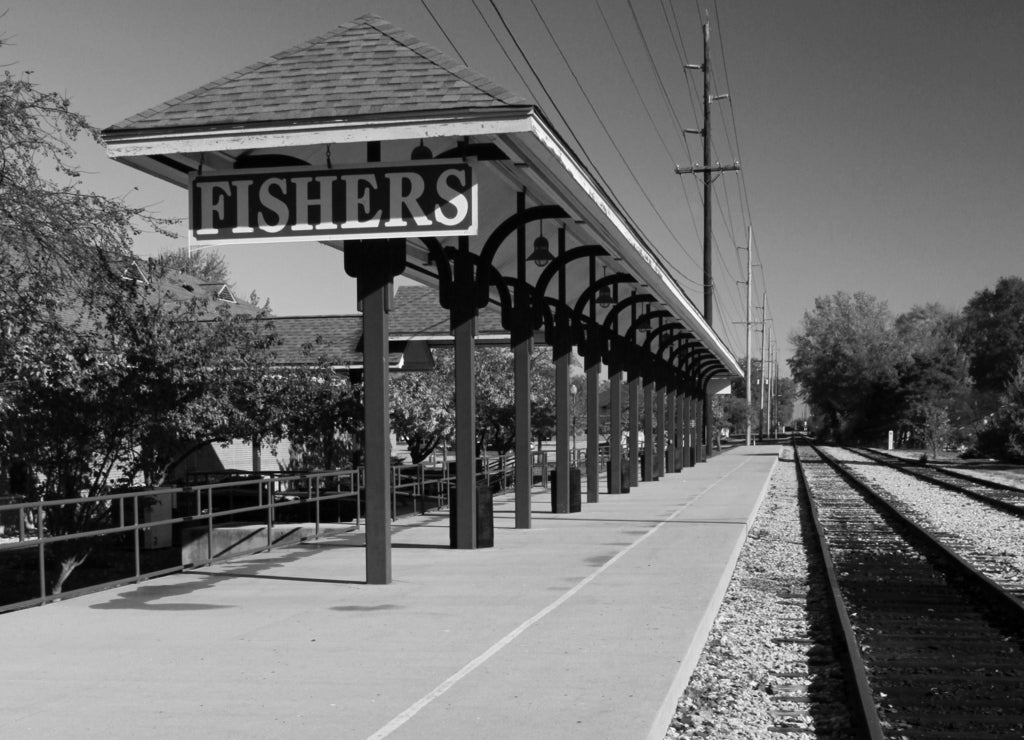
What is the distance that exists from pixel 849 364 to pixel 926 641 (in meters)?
108

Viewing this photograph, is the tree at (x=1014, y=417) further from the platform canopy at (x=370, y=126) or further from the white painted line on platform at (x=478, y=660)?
the white painted line on platform at (x=478, y=660)

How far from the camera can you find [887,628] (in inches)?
406

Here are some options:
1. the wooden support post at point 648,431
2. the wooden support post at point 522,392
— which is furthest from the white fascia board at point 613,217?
the wooden support post at point 648,431

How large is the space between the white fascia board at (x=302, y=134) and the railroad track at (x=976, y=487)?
50.3 feet

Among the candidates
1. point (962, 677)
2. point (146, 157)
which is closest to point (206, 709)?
point (962, 677)

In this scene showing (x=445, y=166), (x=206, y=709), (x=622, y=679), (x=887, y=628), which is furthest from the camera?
A: (x=445, y=166)

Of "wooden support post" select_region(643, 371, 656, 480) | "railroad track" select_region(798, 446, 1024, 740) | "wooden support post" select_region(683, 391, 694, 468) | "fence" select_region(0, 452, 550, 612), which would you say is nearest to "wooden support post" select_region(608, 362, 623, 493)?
"wooden support post" select_region(643, 371, 656, 480)

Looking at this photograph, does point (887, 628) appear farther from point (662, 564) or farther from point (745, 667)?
point (662, 564)

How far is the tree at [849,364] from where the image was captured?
3853 inches

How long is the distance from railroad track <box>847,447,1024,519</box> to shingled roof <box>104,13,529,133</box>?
1517 centimetres

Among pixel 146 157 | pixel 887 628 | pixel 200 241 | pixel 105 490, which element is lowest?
pixel 887 628

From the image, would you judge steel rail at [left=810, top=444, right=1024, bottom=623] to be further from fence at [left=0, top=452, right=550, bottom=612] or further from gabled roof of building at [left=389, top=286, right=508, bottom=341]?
gabled roof of building at [left=389, top=286, right=508, bottom=341]

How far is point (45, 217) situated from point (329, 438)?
9.69m

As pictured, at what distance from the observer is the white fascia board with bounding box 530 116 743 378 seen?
437 inches
